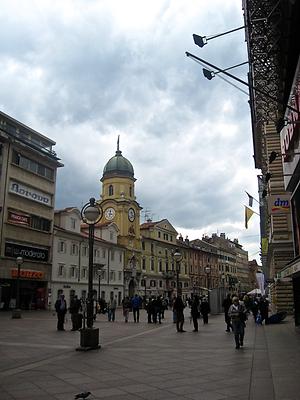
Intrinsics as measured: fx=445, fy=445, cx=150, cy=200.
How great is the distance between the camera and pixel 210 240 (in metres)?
135

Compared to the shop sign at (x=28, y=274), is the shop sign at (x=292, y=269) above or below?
below

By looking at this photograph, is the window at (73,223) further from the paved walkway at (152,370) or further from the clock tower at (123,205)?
the paved walkway at (152,370)

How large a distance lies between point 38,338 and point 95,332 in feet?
15.2

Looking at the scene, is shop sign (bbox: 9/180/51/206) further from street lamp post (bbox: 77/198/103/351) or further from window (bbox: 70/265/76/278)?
street lamp post (bbox: 77/198/103/351)

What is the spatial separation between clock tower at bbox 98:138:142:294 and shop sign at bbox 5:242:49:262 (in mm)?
25435

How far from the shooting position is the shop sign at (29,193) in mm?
45725

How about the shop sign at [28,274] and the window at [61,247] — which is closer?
the shop sign at [28,274]

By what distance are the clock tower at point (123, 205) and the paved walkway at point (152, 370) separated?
59.5 m

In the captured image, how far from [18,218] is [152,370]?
1512 inches

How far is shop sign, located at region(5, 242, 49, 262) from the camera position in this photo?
44.2 meters

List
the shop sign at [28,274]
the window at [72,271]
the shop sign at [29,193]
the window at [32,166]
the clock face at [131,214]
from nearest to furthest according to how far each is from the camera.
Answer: the shop sign at [28,274], the shop sign at [29,193], the window at [32,166], the window at [72,271], the clock face at [131,214]

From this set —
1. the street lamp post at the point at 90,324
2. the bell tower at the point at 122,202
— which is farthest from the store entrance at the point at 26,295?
the street lamp post at the point at 90,324

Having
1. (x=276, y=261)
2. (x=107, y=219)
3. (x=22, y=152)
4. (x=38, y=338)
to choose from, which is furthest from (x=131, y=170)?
(x=38, y=338)

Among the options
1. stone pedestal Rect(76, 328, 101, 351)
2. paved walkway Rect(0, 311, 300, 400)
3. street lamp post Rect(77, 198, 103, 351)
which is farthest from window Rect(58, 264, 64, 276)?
stone pedestal Rect(76, 328, 101, 351)
